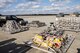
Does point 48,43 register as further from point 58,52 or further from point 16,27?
point 16,27

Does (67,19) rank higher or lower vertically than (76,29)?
higher

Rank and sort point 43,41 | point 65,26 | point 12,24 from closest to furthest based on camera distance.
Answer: point 43,41, point 12,24, point 65,26

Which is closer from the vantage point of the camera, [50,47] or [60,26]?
[50,47]

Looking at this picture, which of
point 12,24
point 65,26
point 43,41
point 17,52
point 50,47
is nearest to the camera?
point 17,52

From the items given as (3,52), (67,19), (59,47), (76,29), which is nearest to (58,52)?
(59,47)

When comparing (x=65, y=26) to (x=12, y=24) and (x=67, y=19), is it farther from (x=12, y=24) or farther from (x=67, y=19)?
(x=12, y=24)

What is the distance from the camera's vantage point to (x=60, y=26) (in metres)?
18.7

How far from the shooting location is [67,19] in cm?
1884

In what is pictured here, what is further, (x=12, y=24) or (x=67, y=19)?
(x=67, y=19)

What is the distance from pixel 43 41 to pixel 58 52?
1.78 meters

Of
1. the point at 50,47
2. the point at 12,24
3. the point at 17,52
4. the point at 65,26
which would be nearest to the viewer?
the point at 17,52

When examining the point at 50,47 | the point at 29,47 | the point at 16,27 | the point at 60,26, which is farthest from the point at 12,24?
the point at 50,47

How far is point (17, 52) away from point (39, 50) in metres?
1.63

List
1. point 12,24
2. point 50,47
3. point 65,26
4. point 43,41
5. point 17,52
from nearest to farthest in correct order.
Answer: point 17,52 < point 50,47 < point 43,41 < point 12,24 < point 65,26
